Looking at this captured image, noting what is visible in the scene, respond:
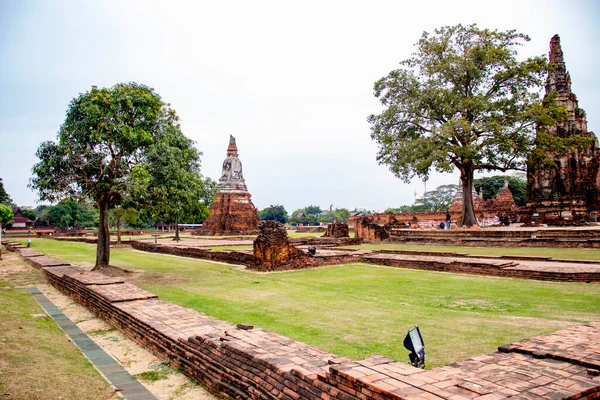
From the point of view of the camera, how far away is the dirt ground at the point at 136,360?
15.4 feet

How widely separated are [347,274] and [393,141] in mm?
13684

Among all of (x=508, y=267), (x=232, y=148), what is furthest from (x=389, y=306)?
(x=232, y=148)

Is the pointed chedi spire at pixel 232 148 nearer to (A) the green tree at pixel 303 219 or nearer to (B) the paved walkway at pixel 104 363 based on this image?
(A) the green tree at pixel 303 219

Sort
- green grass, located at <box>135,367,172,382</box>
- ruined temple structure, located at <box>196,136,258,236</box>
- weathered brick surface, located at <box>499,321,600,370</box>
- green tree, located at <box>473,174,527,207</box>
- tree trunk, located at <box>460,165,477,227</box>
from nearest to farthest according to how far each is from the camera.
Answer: weathered brick surface, located at <box>499,321,600,370</box> → green grass, located at <box>135,367,172,382</box> → tree trunk, located at <box>460,165,477,227</box> → ruined temple structure, located at <box>196,136,258,236</box> → green tree, located at <box>473,174,527,207</box>

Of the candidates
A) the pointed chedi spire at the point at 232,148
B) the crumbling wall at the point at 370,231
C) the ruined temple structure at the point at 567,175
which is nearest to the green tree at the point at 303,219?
the pointed chedi spire at the point at 232,148

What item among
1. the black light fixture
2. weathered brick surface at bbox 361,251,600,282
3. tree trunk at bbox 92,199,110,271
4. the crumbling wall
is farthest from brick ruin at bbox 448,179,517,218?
the black light fixture

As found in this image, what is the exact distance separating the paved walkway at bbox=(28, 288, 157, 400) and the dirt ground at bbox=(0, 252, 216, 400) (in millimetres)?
79

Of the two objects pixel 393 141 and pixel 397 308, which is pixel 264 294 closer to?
pixel 397 308

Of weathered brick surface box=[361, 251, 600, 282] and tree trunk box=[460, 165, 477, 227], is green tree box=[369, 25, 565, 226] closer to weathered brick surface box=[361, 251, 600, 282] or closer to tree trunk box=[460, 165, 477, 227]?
tree trunk box=[460, 165, 477, 227]

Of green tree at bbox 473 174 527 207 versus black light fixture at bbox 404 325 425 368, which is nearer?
black light fixture at bbox 404 325 425 368

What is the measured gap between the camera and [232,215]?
43094mm

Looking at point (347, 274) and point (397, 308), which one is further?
point (347, 274)

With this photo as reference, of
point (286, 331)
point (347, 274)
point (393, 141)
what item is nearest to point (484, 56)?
point (393, 141)

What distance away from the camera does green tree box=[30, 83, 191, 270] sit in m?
12.0
